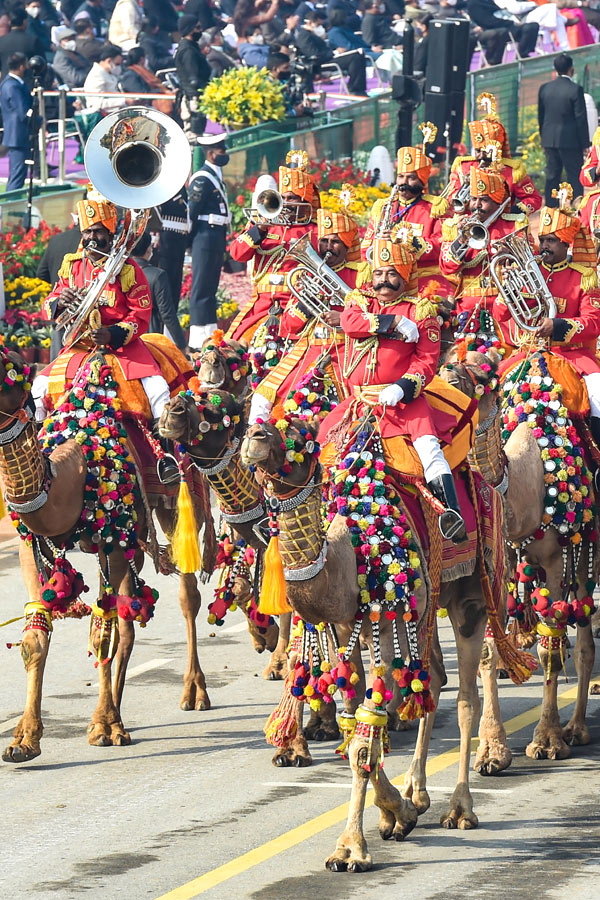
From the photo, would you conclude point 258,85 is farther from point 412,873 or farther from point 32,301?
point 412,873

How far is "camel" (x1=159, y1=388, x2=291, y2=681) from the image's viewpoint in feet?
35.7

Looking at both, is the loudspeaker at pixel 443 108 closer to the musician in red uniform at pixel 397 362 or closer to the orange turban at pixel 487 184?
the orange turban at pixel 487 184

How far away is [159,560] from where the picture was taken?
41.7 ft

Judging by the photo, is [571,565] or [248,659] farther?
[248,659]

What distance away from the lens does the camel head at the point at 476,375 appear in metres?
10.8

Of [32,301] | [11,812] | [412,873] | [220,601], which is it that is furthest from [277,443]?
[32,301]

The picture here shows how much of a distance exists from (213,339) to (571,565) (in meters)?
2.74

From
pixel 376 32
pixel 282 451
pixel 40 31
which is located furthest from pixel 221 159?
pixel 282 451

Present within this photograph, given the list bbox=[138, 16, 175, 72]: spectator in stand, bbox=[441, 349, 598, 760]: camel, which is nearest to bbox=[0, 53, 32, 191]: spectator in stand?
bbox=[138, 16, 175, 72]: spectator in stand

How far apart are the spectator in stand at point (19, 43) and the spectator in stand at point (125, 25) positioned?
4234mm

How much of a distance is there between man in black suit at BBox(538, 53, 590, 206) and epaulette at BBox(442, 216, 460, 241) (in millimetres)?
12203

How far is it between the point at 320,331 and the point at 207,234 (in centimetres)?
1045

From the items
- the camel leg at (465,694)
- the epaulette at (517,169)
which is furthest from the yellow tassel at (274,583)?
the epaulette at (517,169)

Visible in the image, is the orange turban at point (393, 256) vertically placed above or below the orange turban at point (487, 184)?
below
